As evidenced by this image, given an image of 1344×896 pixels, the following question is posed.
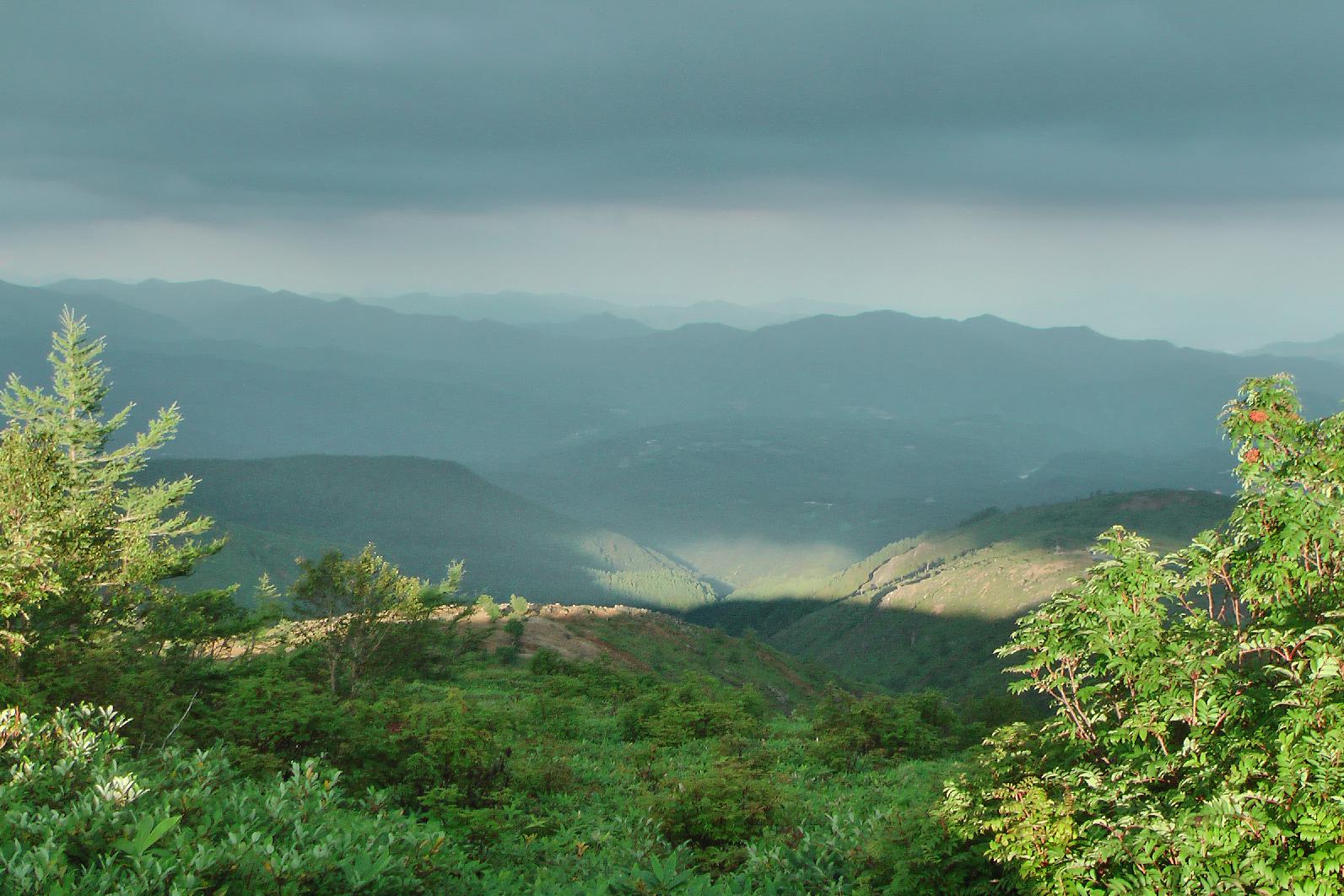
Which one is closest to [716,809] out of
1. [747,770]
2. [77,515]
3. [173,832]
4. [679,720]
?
[747,770]

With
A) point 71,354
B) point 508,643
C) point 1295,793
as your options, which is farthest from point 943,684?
point 1295,793

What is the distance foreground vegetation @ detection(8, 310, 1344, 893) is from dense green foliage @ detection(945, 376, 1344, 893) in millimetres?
36

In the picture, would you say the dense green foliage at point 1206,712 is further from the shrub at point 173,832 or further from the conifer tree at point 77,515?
the conifer tree at point 77,515

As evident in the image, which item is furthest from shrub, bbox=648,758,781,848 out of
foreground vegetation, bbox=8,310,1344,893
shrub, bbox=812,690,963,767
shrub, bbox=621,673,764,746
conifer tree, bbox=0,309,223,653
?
conifer tree, bbox=0,309,223,653

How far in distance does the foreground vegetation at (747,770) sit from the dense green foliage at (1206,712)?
0.04 meters

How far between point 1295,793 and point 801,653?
608ft

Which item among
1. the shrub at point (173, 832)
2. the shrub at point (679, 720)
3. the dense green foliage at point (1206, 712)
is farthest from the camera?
the shrub at point (679, 720)

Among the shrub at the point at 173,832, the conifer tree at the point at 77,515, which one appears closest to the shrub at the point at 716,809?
the shrub at the point at 173,832

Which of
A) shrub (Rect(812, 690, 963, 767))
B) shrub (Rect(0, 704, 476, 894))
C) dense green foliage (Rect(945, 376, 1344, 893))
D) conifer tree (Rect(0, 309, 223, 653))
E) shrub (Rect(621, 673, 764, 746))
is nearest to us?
shrub (Rect(0, 704, 476, 894))

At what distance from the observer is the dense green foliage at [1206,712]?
6.64 metres

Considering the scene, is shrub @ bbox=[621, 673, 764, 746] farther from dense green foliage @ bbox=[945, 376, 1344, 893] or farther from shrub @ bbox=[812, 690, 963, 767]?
dense green foliage @ bbox=[945, 376, 1344, 893]

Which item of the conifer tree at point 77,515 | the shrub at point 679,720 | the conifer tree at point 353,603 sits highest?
the conifer tree at point 77,515

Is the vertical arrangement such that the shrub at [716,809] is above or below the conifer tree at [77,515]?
below

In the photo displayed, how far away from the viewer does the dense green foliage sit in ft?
21.8
